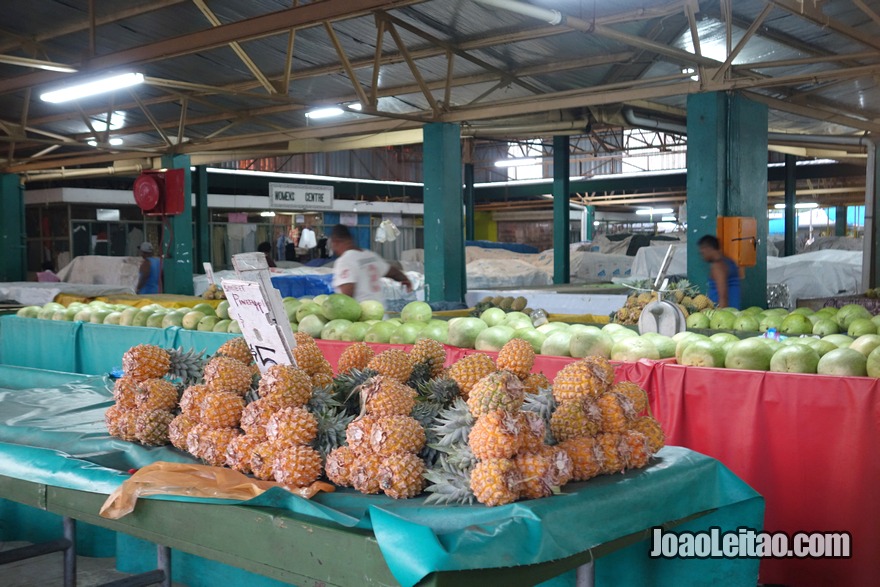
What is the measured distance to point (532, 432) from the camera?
82.4 inches

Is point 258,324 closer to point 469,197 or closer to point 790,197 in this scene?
point 469,197

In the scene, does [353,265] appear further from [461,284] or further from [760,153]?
[760,153]

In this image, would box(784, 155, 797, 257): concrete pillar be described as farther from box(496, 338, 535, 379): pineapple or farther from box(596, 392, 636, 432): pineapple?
box(596, 392, 636, 432): pineapple

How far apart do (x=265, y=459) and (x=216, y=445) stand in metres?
0.25

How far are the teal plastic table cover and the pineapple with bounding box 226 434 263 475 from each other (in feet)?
0.71

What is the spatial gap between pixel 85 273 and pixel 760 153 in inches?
492

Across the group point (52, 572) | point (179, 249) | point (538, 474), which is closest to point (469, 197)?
point (179, 249)

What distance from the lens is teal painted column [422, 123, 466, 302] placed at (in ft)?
35.6

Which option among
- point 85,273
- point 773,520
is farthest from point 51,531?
point 85,273

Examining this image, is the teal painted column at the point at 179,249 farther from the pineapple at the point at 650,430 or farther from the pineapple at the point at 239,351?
the pineapple at the point at 650,430

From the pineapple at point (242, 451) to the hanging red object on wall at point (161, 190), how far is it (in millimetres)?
10522

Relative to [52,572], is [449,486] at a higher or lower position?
higher

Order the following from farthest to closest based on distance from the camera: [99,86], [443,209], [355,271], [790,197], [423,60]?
1. [790,197]
2. [443,209]
3. [423,60]
4. [99,86]
5. [355,271]

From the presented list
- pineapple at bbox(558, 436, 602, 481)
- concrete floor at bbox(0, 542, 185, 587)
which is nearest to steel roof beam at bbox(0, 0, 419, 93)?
concrete floor at bbox(0, 542, 185, 587)
